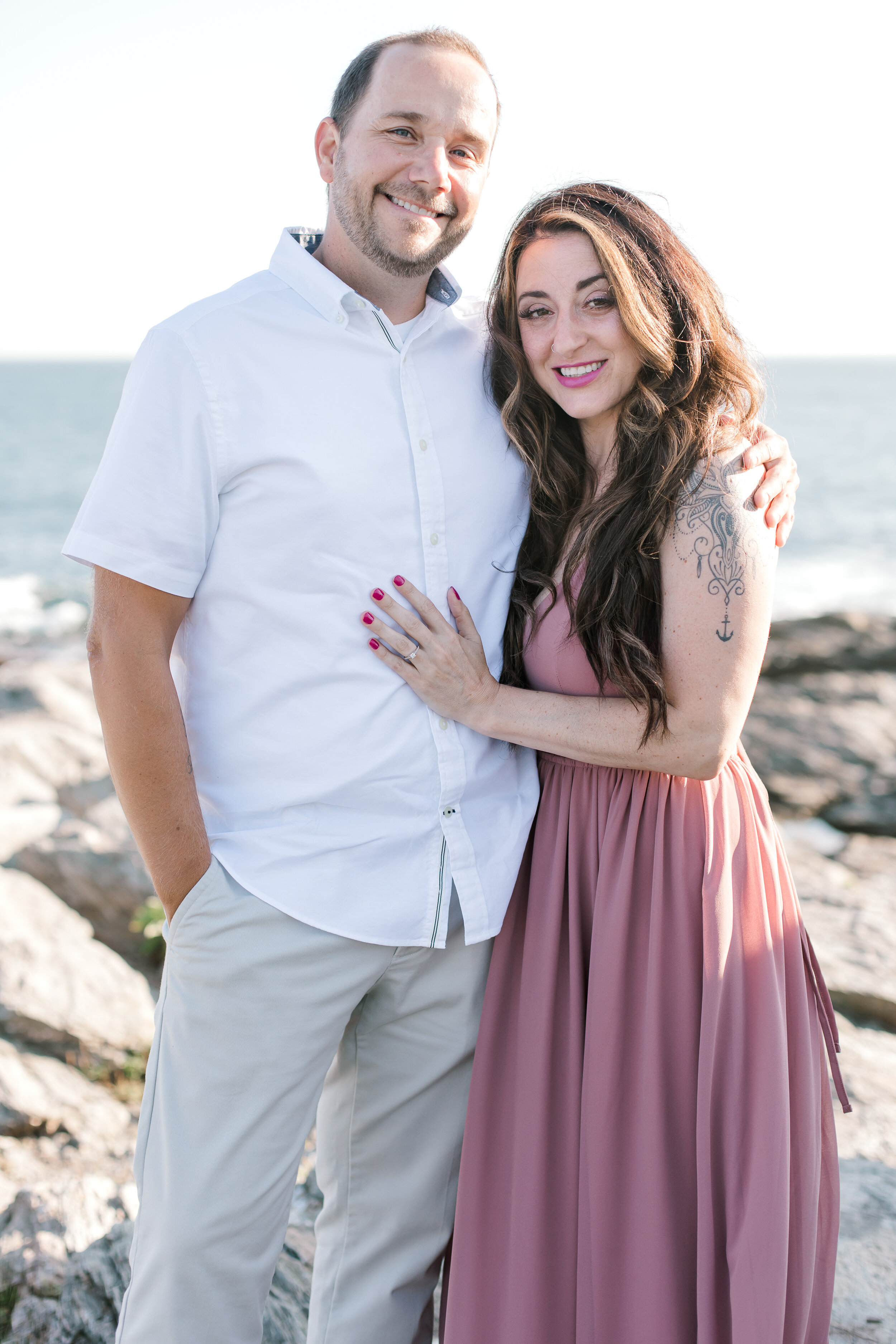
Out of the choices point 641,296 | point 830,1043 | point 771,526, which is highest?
point 641,296

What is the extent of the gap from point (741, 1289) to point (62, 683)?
7.54m

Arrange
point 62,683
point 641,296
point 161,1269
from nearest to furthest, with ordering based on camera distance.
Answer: point 161,1269 < point 641,296 < point 62,683

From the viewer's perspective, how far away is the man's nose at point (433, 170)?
2.05 meters

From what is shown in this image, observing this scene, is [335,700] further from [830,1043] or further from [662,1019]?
[830,1043]

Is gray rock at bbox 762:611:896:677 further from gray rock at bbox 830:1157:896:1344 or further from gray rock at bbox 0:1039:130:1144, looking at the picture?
gray rock at bbox 0:1039:130:1144

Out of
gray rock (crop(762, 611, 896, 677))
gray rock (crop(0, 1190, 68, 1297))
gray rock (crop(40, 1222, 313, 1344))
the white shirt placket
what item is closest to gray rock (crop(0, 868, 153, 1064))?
gray rock (crop(0, 1190, 68, 1297))

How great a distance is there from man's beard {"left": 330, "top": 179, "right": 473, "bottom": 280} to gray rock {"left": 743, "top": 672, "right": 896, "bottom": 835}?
548cm

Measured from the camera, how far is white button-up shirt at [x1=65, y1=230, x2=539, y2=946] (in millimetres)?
1862

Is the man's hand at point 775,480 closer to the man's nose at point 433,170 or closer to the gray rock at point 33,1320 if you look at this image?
the man's nose at point 433,170

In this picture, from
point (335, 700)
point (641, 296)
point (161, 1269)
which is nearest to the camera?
point (161, 1269)

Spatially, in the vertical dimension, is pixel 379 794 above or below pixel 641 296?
below

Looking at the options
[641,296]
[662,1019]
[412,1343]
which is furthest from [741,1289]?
[641,296]

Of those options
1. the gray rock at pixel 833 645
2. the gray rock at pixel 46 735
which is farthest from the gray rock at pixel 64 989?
the gray rock at pixel 833 645

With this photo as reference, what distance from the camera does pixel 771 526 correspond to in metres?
2.10
